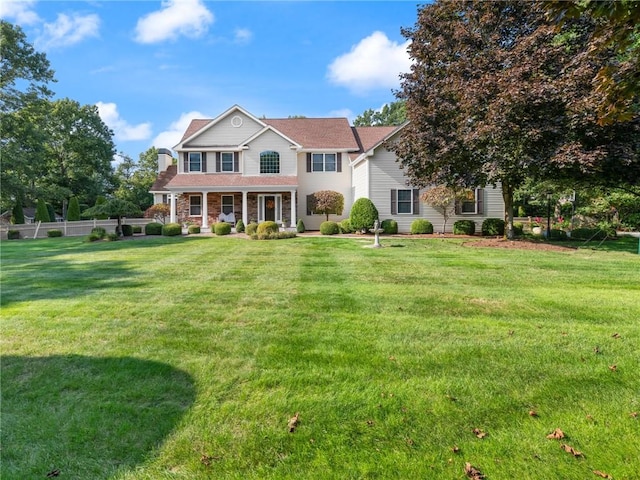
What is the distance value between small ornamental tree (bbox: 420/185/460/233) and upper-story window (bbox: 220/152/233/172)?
12186 millimetres

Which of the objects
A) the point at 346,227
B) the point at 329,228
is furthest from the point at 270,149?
the point at 346,227

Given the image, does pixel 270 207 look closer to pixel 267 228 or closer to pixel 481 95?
pixel 267 228

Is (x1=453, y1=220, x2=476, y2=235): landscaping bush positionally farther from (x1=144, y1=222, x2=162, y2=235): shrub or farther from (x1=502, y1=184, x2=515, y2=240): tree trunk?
(x1=144, y1=222, x2=162, y2=235): shrub

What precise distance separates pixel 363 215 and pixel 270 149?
8.28 metres

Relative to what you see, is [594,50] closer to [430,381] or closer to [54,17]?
[430,381]

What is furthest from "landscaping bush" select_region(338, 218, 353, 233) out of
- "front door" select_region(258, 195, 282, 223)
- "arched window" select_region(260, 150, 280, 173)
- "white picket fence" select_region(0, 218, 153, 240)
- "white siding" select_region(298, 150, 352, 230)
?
"white picket fence" select_region(0, 218, 153, 240)

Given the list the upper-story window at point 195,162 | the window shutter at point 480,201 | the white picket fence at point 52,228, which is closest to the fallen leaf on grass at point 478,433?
the window shutter at point 480,201

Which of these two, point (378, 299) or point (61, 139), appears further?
point (61, 139)

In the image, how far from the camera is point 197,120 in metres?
25.5

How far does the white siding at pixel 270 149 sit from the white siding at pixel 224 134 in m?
1.04

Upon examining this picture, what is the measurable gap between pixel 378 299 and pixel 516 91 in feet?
27.6

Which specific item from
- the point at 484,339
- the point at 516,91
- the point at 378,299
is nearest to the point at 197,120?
the point at 516,91

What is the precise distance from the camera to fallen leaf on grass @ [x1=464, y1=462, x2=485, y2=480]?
6.72 feet

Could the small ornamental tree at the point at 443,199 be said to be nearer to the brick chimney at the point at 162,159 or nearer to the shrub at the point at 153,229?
the shrub at the point at 153,229
